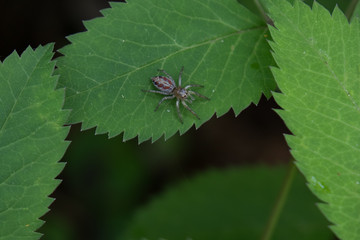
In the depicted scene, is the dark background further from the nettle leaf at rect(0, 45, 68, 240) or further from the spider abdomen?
the nettle leaf at rect(0, 45, 68, 240)

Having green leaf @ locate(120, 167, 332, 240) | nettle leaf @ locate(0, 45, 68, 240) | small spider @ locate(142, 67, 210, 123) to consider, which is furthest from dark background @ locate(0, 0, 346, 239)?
nettle leaf @ locate(0, 45, 68, 240)

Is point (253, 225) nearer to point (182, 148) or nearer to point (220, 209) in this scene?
point (220, 209)

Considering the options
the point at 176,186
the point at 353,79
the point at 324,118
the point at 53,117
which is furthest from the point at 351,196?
the point at 176,186

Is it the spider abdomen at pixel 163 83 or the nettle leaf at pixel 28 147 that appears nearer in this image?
the nettle leaf at pixel 28 147

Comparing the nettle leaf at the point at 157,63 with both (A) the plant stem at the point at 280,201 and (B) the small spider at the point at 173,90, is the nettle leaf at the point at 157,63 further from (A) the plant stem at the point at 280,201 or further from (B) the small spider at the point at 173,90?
(A) the plant stem at the point at 280,201

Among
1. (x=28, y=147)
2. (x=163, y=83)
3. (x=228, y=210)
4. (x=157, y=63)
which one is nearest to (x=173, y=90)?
(x=163, y=83)

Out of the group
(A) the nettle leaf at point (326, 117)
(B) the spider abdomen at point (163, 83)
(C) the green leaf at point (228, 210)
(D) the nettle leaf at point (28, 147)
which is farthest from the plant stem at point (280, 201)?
(D) the nettle leaf at point (28, 147)
